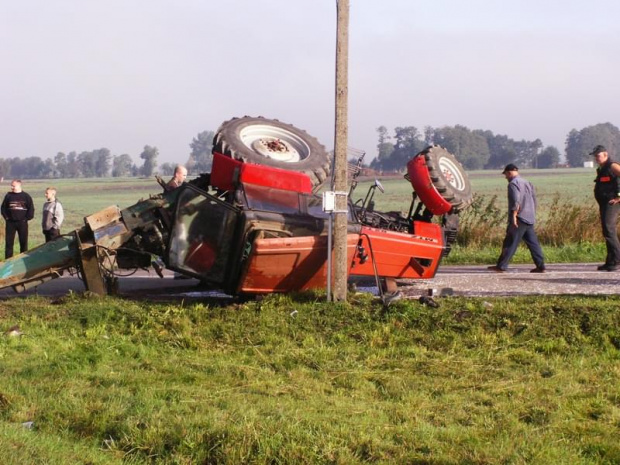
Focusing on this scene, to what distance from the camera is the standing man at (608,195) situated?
12391mm

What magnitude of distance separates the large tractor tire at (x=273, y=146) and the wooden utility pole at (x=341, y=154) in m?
1.63

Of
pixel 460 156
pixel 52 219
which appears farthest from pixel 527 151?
pixel 52 219

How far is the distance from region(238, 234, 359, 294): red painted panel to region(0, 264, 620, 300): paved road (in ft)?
4.49

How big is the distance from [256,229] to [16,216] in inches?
316

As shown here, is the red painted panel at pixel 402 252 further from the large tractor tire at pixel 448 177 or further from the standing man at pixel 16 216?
the standing man at pixel 16 216

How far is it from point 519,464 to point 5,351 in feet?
18.5

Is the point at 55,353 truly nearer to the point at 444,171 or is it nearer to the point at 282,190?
the point at 282,190

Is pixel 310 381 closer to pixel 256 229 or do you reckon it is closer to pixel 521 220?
pixel 256 229

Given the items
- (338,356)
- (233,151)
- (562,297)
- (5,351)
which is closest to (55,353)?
(5,351)

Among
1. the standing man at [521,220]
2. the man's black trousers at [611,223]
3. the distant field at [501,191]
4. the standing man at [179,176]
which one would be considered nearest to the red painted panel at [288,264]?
the standing man at [179,176]

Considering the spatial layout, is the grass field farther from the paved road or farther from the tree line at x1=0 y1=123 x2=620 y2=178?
the tree line at x1=0 y1=123 x2=620 y2=178

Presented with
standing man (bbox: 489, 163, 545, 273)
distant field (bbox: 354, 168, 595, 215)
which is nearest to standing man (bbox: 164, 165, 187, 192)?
standing man (bbox: 489, 163, 545, 273)

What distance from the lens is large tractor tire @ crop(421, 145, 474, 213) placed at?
37.2ft

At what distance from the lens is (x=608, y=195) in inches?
490
